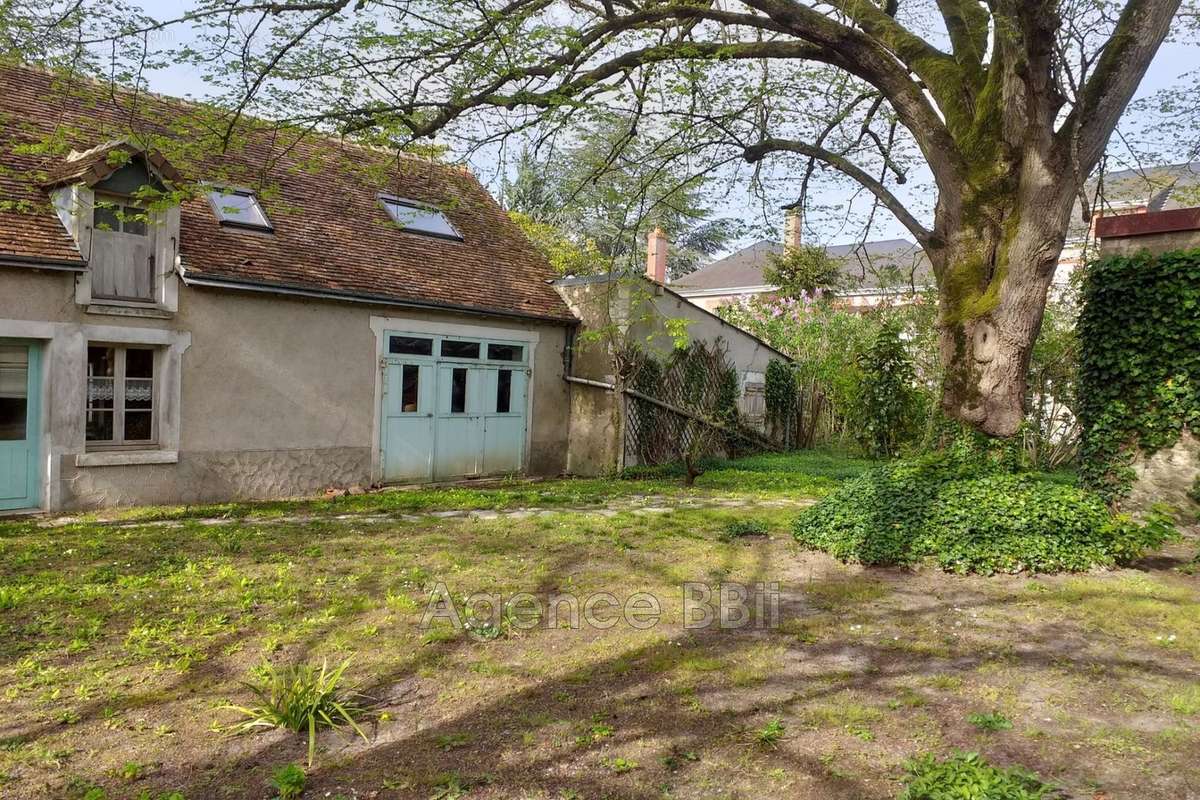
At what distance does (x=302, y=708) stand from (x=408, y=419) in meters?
9.48

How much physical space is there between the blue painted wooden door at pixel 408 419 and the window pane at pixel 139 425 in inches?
135

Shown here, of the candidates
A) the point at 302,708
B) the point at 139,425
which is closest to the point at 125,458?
the point at 139,425

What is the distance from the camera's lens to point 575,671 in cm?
454

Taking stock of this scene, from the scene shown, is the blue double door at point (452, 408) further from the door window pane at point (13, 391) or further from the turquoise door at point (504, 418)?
the door window pane at point (13, 391)

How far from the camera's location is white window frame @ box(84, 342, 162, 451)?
999 cm

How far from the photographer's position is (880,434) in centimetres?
1568

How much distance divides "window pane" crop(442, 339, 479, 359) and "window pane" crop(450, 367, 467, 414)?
0.80 ft

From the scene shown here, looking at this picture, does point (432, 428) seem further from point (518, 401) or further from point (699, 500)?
point (699, 500)

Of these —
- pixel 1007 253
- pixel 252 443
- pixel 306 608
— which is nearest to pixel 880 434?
pixel 1007 253

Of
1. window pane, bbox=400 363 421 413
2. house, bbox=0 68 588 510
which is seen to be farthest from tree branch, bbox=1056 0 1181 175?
window pane, bbox=400 363 421 413

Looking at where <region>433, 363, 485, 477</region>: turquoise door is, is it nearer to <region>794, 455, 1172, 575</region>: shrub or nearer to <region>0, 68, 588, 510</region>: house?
<region>0, 68, 588, 510</region>: house

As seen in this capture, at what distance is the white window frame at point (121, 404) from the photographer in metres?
9.99

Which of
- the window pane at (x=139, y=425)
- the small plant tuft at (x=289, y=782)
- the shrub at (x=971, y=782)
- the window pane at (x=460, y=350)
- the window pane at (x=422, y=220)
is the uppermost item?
the window pane at (x=422, y=220)

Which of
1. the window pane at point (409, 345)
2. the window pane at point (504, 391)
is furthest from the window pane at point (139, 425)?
the window pane at point (504, 391)
